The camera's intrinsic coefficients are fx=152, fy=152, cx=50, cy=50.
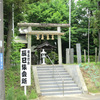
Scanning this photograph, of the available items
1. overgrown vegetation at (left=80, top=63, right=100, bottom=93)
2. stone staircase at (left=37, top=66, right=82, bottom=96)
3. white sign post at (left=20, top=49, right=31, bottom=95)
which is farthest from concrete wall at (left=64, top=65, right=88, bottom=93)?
white sign post at (left=20, top=49, right=31, bottom=95)

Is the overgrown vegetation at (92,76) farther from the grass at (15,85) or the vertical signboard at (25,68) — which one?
the vertical signboard at (25,68)

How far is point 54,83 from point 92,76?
246 cm

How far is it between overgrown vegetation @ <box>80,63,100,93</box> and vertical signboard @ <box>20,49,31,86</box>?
147 inches

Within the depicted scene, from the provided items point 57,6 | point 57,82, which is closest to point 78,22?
point 57,6

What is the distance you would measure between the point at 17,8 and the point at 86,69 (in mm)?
5900

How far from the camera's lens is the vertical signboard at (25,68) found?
710 centimetres

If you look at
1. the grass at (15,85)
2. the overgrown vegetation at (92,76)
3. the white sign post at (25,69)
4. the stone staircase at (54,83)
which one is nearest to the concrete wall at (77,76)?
the stone staircase at (54,83)

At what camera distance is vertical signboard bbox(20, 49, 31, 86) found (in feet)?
23.3

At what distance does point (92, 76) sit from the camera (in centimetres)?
953

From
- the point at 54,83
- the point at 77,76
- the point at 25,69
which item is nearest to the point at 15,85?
the point at 25,69

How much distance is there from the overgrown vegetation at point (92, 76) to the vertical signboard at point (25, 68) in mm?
3721

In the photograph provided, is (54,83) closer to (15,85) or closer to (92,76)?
(15,85)

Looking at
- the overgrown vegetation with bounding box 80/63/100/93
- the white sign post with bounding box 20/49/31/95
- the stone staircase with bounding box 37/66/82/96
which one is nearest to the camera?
the white sign post with bounding box 20/49/31/95

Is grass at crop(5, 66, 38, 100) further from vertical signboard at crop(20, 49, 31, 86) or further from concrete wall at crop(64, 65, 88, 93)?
concrete wall at crop(64, 65, 88, 93)
